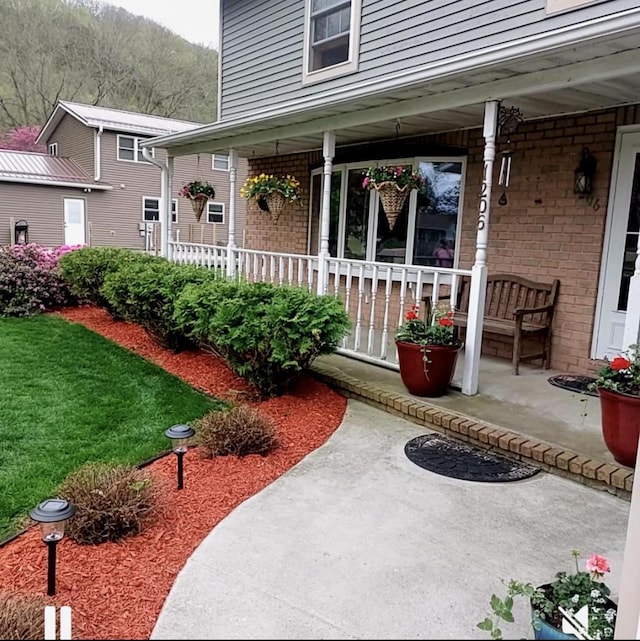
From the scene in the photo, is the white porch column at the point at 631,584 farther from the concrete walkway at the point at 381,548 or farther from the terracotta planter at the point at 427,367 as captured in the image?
the terracotta planter at the point at 427,367

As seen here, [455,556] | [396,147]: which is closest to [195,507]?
[455,556]

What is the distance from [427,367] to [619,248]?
2.17 m

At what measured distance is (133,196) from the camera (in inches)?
915

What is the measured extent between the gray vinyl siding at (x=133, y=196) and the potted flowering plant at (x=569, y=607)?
20772mm

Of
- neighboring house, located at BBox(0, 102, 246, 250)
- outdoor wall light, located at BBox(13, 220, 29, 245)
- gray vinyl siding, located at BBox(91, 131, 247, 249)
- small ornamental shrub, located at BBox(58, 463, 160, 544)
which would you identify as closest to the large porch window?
small ornamental shrub, located at BBox(58, 463, 160, 544)

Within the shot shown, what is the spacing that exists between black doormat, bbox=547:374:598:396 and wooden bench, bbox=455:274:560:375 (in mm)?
299

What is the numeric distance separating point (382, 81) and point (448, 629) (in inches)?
164

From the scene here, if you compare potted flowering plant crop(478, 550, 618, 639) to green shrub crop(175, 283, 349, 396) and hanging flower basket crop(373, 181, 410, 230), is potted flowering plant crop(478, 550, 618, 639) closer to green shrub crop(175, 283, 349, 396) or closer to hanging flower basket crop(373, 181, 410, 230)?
green shrub crop(175, 283, 349, 396)

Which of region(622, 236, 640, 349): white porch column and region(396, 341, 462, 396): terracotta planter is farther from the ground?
region(622, 236, 640, 349): white porch column

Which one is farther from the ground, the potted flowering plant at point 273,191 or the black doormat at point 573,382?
the potted flowering plant at point 273,191

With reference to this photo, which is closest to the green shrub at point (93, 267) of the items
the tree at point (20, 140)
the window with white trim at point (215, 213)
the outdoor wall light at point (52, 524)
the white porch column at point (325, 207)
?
the white porch column at point (325, 207)

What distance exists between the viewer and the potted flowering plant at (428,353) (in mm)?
4641

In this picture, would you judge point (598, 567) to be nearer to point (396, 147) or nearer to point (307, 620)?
point (307, 620)

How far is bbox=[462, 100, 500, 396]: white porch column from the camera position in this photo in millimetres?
4379
